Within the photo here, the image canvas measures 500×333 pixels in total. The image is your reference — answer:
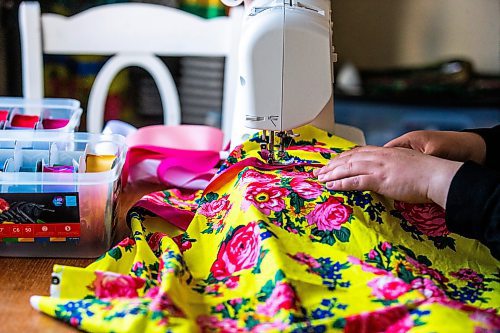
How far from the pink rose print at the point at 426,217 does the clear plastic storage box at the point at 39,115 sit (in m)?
0.59

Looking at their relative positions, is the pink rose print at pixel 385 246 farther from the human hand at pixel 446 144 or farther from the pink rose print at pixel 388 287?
the human hand at pixel 446 144

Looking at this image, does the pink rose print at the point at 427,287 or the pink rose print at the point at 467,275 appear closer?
the pink rose print at the point at 427,287

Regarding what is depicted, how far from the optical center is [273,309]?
947 millimetres

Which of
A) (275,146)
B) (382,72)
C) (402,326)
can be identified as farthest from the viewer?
(382,72)

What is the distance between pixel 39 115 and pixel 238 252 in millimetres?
541

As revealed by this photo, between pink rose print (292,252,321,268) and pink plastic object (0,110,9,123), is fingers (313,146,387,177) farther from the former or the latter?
pink plastic object (0,110,9,123)

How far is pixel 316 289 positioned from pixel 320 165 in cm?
32

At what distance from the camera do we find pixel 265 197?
1.15 meters

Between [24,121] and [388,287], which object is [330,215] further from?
[24,121]

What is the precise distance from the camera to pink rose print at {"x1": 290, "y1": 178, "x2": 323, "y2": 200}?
1147mm

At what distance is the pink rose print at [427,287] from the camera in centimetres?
97

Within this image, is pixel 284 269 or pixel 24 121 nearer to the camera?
pixel 284 269

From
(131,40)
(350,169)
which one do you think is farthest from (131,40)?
(350,169)

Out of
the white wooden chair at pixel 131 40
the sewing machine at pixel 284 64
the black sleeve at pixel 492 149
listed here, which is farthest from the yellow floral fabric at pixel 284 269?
the white wooden chair at pixel 131 40
